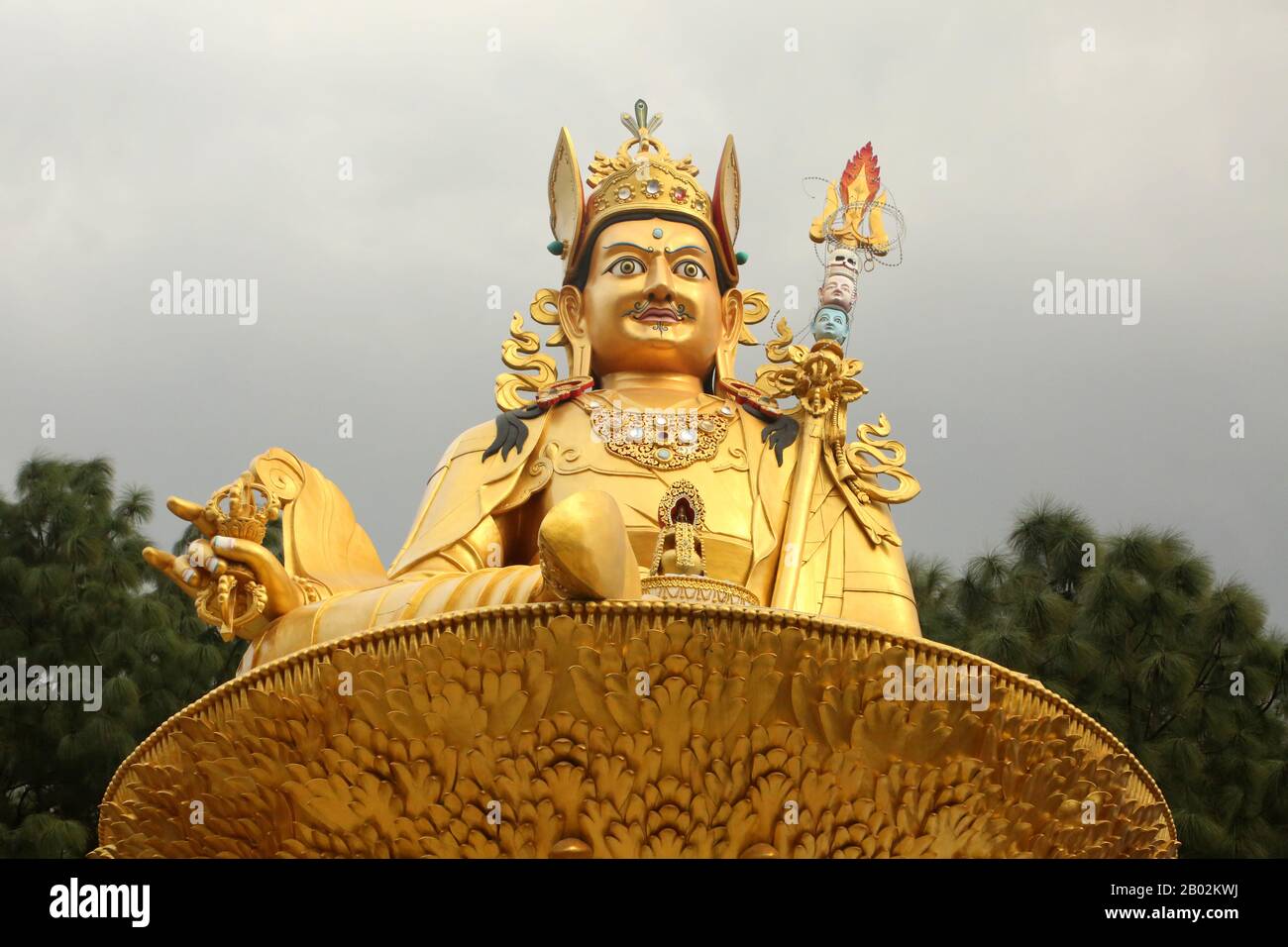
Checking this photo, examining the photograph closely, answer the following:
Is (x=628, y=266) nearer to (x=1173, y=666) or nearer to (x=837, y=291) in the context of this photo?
(x=837, y=291)

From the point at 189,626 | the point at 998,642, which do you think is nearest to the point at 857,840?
the point at 998,642

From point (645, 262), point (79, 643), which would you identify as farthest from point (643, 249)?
point (79, 643)

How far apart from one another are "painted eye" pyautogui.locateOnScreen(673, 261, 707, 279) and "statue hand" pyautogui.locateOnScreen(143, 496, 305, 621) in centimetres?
265

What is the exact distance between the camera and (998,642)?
522 inches

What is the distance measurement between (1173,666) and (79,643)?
329 inches

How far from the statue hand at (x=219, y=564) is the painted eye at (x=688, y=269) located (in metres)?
2.65

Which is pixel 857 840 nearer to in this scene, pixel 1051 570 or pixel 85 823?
pixel 85 823

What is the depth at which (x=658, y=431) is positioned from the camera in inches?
304

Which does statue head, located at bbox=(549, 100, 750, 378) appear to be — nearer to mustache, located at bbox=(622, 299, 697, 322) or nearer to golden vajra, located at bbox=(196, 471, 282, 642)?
mustache, located at bbox=(622, 299, 697, 322)

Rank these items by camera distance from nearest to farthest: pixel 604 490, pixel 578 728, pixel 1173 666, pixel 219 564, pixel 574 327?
1. pixel 578 728
2. pixel 219 564
3. pixel 604 490
4. pixel 574 327
5. pixel 1173 666

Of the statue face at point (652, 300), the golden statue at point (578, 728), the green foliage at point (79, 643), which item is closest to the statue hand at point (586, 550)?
the golden statue at point (578, 728)

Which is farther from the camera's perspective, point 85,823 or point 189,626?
point 189,626

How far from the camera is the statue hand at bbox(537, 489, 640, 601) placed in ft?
16.5
